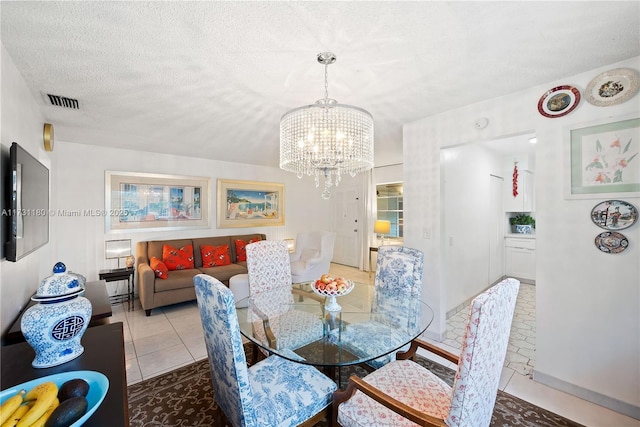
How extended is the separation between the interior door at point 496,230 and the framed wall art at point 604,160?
2.62 metres

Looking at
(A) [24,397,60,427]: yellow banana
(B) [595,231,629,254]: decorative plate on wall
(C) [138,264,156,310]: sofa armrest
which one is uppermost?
(B) [595,231,629,254]: decorative plate on wall

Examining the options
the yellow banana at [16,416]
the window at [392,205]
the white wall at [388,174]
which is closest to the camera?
the yellow banana at [16,416]

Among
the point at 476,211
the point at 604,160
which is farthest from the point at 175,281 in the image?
the point at 604,160

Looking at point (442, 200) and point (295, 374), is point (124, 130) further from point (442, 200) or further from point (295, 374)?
point (442, 200)

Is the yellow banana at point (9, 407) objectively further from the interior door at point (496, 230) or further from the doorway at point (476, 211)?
the interior door at point (496, 230)

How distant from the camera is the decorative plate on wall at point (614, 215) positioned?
172 centimetres

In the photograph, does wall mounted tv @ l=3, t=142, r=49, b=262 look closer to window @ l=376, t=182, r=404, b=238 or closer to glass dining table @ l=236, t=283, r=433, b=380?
glass dining table @ l=236, t=283, r=433, b=380

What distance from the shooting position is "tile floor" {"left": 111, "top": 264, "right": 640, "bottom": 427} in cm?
179

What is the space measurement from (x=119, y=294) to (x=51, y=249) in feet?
3.45

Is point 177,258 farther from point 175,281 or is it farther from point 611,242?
point 611,242

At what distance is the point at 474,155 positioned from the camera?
3.76 m

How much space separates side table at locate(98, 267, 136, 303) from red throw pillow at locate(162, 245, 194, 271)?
45cm

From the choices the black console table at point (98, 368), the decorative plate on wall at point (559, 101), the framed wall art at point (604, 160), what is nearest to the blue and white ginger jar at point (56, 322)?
the black console table at point (98, 368)

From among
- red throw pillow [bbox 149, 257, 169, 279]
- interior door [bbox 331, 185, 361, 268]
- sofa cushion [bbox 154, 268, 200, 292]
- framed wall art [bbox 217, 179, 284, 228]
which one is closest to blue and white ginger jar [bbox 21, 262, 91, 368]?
sofa cushion [bbox 154, 268, 200, 292]
